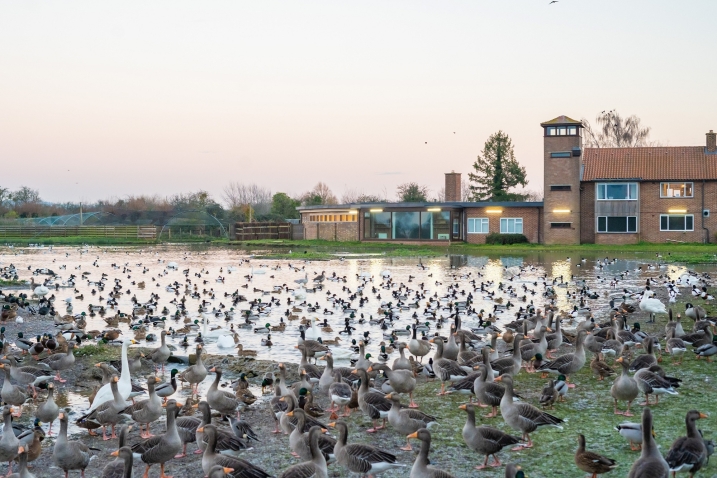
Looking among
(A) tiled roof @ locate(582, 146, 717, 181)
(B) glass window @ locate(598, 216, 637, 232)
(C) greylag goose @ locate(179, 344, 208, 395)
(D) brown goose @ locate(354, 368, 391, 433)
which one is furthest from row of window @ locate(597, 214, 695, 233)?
(D) brown goose @ locate(354, 368, 391, 433)

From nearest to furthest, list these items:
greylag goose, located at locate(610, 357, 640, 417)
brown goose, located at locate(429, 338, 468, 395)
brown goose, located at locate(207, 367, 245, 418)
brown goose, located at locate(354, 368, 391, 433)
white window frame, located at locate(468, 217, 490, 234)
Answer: brown goose, located at locate(354, 368, 391, 433) → greylag goose, located at locate(610, 357, 640, 417) → brown goose, located at locate(207, 367, 245, 418) → brown goose, located at locate(429, 338, 468, 395) → white window frame, located at locate(468, 217, 490, 234)

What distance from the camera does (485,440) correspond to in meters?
9.80

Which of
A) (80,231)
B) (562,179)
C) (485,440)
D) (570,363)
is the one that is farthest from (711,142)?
(80,231)

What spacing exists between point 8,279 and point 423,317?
889 inches

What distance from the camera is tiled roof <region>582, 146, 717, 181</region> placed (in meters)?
65.9

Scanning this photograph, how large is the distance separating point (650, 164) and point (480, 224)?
1651cm

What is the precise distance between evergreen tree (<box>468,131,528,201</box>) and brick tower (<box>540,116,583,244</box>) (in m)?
24.5

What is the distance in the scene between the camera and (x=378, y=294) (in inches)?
1257

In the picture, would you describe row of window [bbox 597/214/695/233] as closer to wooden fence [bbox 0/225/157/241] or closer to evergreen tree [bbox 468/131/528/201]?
evergreen tree [bbox 468/131/528/201]

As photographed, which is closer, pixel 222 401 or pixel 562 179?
pixel 222 401

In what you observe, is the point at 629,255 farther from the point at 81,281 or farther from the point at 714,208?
the point at 81,281

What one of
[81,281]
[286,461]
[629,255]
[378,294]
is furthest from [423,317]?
[629,255]

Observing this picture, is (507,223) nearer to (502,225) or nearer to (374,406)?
(502,225)

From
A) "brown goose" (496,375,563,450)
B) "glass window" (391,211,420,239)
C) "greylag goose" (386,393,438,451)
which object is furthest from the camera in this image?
"glass window" (391,211,420,239)
